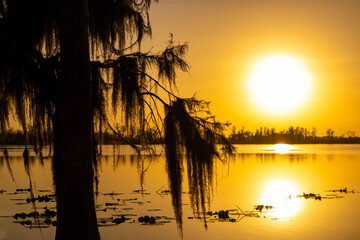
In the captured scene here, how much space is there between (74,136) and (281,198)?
23050mm

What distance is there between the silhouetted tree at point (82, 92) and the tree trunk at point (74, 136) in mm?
11

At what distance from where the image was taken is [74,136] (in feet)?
17.1

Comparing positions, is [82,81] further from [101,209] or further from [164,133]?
[101,209]

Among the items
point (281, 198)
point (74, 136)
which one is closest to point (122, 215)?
point (74, 136)

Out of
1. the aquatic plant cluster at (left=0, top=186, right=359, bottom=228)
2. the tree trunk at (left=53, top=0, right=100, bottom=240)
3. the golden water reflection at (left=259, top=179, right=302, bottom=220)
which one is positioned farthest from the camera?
the golden water reflection at (left=259, top=179, right=302, bottom=220)

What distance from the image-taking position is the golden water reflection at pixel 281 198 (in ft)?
69.4

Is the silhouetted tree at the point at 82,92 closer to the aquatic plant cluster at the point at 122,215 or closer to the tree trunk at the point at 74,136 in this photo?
the tree trunk at the point at 74,136

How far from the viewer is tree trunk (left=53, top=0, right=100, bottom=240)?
5.18m

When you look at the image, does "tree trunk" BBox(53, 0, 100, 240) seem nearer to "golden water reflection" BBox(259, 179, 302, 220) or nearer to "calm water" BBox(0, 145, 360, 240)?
"calm water" BBox(0, 145, 360, 240)

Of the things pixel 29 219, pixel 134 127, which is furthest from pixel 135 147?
pixel 29 219

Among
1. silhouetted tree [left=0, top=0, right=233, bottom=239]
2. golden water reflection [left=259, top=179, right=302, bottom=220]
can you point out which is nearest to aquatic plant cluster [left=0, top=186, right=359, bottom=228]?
golden water reflection [left=259, top=179, right=302, bottom=220]

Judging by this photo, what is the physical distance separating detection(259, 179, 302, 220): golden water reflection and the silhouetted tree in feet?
46.0

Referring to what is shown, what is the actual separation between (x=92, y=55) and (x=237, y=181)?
101ft

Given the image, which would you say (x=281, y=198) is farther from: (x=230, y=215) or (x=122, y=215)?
(x=122, y=215)
